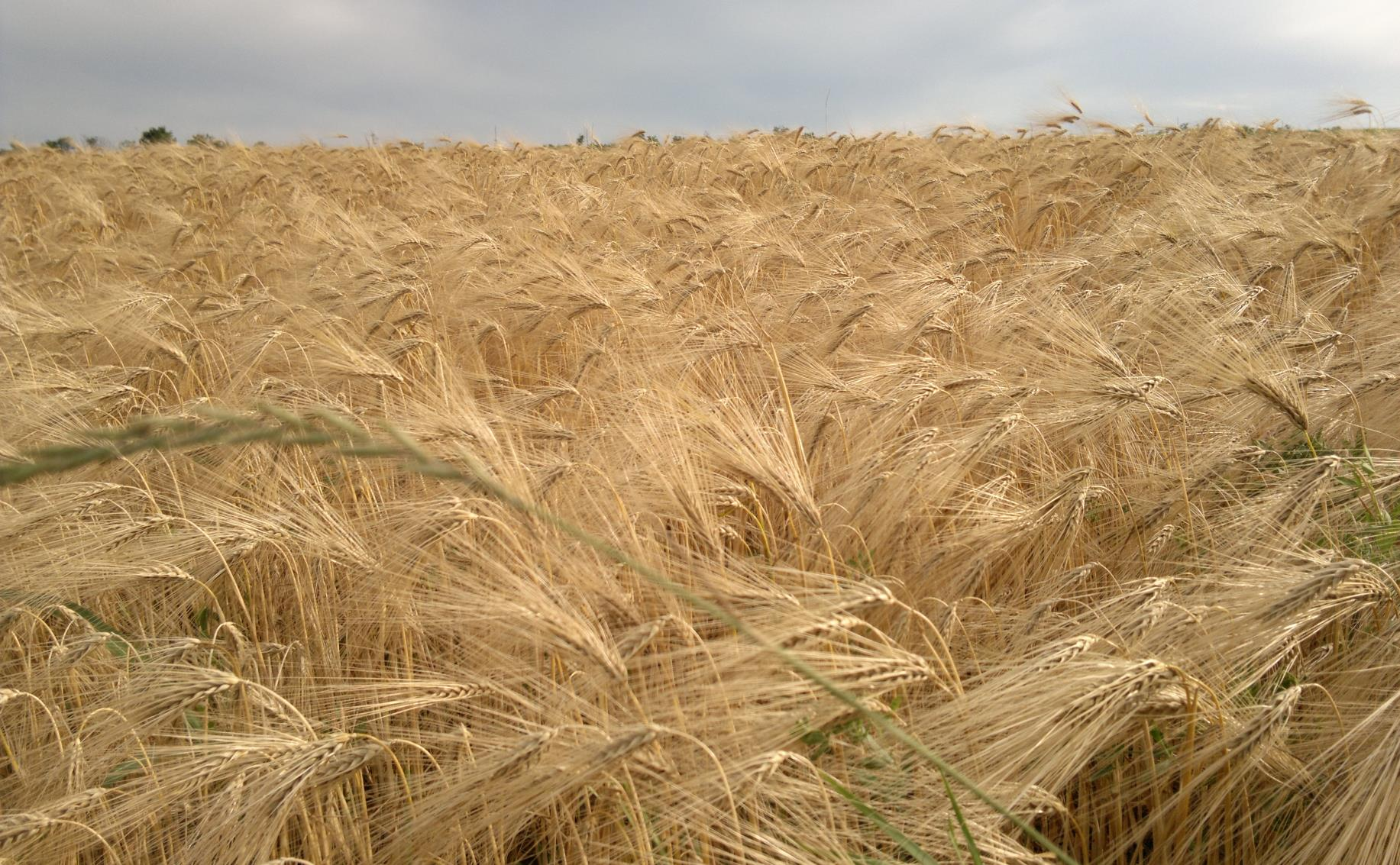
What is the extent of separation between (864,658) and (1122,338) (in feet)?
6.25

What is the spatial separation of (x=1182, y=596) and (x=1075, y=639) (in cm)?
43

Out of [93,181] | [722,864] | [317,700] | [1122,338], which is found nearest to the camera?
[722,864]

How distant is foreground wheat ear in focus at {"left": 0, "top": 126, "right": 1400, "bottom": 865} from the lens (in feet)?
3.52

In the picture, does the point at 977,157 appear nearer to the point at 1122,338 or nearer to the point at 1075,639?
the point at 1122,338

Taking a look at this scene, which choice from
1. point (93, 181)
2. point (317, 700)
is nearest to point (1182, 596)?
point (317, 700)

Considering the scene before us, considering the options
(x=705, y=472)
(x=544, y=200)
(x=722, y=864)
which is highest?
(x=544, y=200)

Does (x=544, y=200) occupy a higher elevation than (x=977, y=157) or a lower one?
lower

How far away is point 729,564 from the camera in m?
1.51

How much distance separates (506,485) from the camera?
3.97ft

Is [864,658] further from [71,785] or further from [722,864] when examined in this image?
[71,785]

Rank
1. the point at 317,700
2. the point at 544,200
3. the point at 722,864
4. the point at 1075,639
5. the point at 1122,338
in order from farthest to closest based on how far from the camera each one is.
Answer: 1. the point at 544,200
2. the point at 1122,338
3. the point at 317,700
4. the point at 722,864
5. the point at 1075,639

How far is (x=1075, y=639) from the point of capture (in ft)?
3.67

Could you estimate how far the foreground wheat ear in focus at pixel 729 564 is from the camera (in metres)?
1.07

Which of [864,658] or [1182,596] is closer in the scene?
[864,658]
